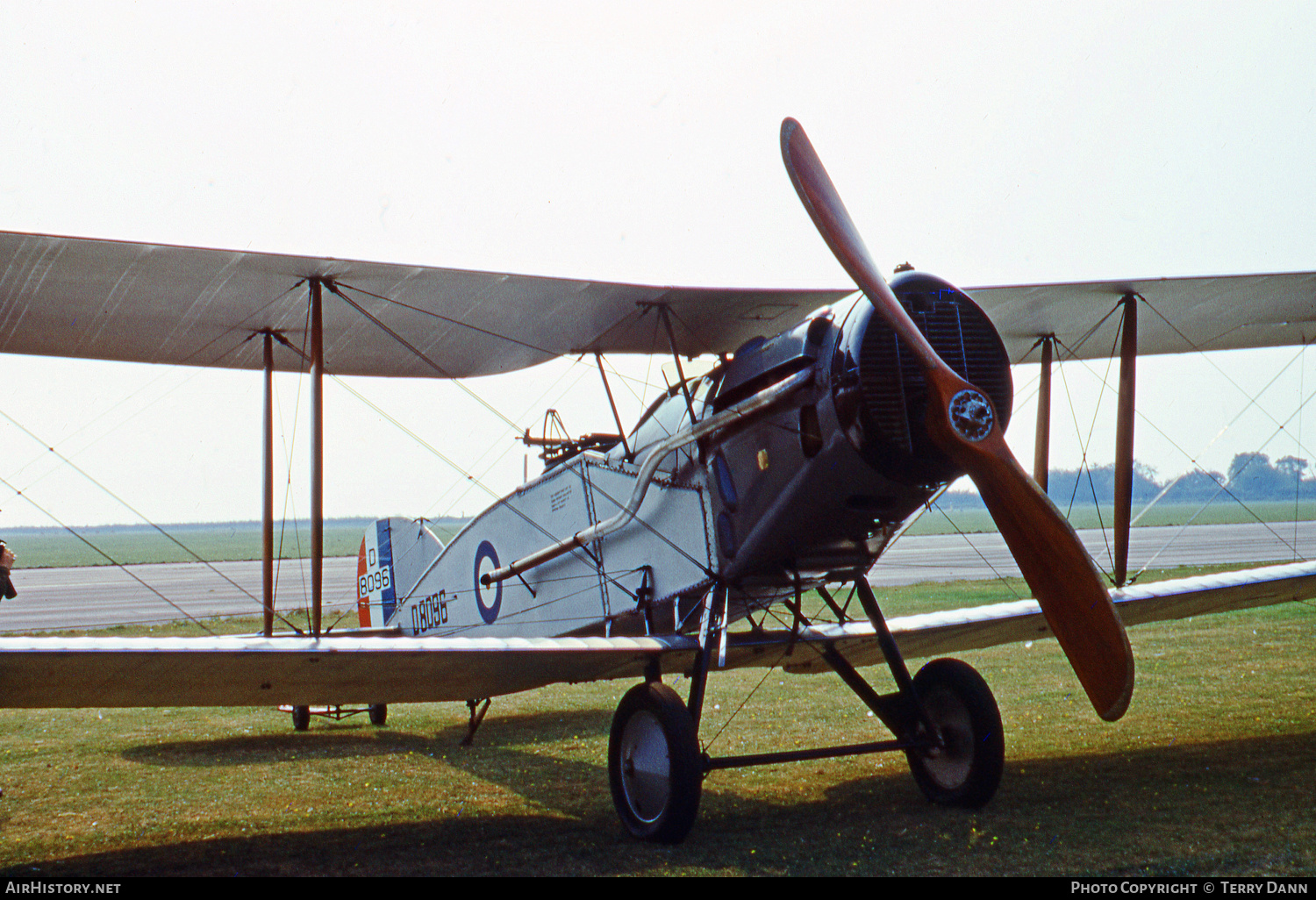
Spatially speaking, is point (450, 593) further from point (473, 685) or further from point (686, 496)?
point (686, 496)

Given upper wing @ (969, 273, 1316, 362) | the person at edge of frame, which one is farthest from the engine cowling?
the person at edge of frame

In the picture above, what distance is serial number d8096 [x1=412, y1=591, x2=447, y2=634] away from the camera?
28.1ft

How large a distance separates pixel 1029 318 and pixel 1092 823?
3862 millimetres

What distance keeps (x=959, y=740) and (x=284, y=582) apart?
140ft

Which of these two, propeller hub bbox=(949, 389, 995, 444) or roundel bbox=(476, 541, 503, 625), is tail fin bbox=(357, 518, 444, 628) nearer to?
roundel bbox=(476, 541, 503, 625)

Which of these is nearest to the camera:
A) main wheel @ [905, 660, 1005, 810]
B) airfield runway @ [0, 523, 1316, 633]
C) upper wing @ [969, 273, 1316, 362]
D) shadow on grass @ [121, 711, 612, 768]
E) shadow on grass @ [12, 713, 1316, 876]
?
shadow on grass @ [12, 713, 1316, 876]

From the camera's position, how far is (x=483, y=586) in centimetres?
786

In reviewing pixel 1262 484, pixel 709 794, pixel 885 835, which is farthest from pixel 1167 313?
pixel 1262 484

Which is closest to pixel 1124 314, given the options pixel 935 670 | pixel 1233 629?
pixel 935 670

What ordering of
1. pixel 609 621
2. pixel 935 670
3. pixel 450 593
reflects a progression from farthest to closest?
pixel 450 593 → pixel 609 621 → pixel 935 670

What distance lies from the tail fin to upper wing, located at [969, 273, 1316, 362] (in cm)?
546

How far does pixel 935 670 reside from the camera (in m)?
5.50

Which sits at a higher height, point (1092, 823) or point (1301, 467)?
point (1301, 467)

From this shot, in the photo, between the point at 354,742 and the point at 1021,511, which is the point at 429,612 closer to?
the point at 354,742
